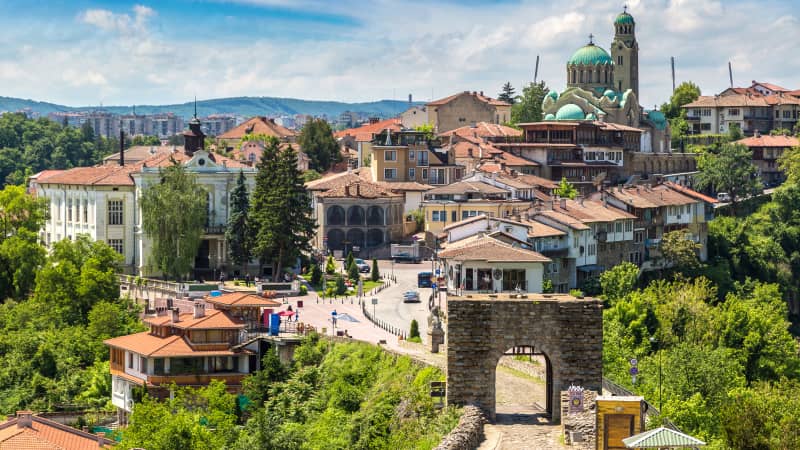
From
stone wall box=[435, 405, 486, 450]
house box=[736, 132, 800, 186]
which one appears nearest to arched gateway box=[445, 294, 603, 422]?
stone wall box=[435, 405, 486, 450]

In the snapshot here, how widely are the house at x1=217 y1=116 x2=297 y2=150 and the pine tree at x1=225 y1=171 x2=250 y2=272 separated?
64313mm

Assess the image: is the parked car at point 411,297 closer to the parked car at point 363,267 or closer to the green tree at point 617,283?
the green tree at point 617,283

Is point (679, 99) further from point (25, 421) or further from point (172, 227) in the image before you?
point (25, 421)

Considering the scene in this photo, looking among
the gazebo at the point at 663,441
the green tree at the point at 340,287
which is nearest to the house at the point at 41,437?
the gazebo at the point at 663,441

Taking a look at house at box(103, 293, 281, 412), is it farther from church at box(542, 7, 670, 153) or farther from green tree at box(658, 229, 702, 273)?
church at box(542, 7, 670, 153)

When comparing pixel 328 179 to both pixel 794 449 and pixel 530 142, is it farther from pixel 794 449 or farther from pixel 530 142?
pixel 794 449

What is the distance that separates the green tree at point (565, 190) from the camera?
9906 cm

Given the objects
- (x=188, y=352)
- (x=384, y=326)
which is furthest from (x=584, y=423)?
(x=384, y=326)

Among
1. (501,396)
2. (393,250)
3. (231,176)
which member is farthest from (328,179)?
(501,396)

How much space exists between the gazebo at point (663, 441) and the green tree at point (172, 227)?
5060 centimetres

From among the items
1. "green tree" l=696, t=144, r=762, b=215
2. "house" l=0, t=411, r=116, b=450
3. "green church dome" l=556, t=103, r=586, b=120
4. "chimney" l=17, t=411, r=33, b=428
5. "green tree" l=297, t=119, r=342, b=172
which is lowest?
"house" l=0, t=411, r=116, b=450

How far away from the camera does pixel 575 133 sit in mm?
109688

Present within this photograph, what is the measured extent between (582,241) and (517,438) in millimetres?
50602

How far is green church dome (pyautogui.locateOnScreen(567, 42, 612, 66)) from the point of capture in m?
128
